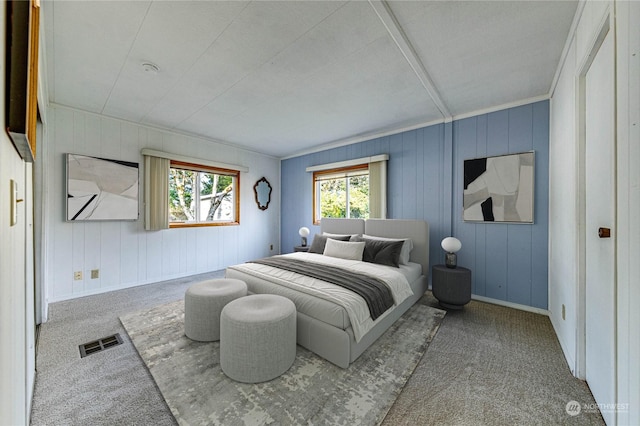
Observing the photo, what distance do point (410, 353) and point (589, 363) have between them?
3.69 feet

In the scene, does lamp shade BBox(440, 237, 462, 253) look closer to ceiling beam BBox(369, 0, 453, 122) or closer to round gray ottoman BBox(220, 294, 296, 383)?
ceiling beam BBox(369, 0, 453, 122)

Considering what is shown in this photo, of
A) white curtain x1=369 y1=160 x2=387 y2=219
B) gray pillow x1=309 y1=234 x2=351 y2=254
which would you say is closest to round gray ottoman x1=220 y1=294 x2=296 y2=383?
gray pillow x1=309 y1=234 x2=351 y2=254

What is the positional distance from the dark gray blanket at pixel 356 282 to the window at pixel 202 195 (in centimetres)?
237

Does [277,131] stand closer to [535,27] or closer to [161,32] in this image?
[161,32]

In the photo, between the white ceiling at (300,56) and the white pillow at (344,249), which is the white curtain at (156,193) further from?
the white pillow at (344,249)

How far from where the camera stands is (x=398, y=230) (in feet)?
11.9

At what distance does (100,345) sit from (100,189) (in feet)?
7.16

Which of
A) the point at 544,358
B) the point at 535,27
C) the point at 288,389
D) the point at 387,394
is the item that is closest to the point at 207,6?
the point at 535,27

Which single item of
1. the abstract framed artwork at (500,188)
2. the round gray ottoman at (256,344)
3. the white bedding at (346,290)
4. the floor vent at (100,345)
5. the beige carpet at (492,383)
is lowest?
the beige carpet at (492,383)

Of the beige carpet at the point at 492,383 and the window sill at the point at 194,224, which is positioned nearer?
the beige carpet at the point at 492,383

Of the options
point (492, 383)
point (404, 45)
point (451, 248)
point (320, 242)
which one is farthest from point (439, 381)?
point (404, 45)

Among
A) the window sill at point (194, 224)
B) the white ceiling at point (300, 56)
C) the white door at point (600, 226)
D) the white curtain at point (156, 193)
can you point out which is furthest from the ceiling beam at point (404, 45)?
the window sill at point (194, 224)

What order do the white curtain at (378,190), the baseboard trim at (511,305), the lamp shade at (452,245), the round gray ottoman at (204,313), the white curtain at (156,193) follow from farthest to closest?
the white curtain at (378,190), the white curtain at (156,193), the lamp shade at (452,245), the baseboard trim at (511,305), the round gray ottoman at (204,313)

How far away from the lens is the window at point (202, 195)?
420 centimetres
